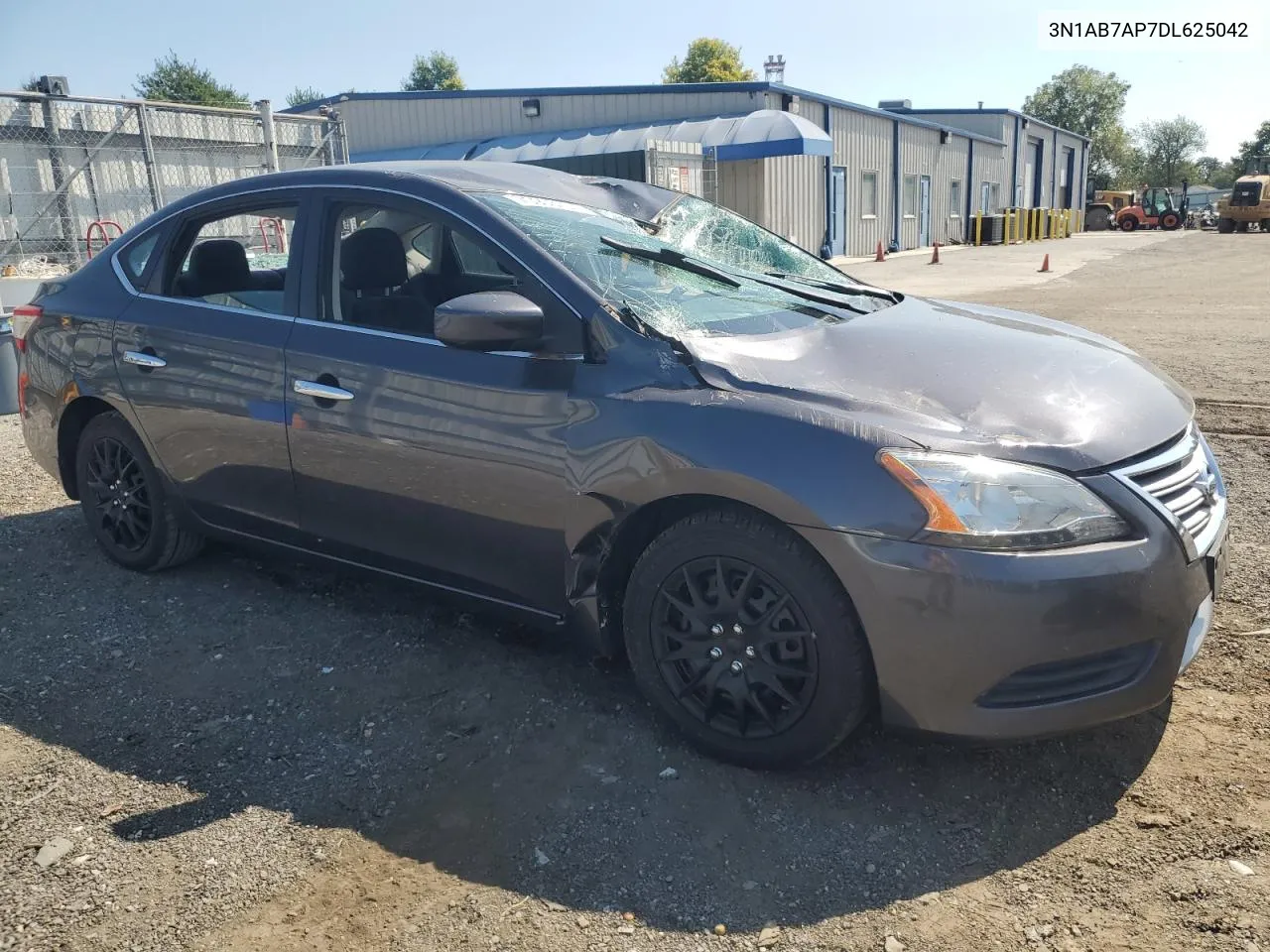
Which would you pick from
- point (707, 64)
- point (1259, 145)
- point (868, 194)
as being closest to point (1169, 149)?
point (1259, 145)

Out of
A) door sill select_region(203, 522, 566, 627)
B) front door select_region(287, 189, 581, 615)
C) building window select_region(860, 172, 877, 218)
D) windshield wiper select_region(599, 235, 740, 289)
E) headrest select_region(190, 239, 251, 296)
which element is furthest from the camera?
building window select_region(860, 172, 877, 218)

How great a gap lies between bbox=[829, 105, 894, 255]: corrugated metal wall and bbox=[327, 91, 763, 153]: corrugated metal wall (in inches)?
191

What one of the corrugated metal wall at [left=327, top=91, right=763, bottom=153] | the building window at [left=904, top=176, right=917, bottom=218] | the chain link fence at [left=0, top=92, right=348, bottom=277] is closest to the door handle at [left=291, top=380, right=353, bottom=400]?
the chain link fence at [left=0, top=92, right=348, bottom=277]

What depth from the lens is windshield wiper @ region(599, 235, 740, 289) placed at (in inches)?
129

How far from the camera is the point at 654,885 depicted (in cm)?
237

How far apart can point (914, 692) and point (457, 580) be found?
1518 millimetres

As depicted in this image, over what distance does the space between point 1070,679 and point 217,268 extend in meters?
3.42

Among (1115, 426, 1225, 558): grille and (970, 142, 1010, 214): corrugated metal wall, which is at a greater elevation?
(970, 142, 1010, 214): corrugated metal wall

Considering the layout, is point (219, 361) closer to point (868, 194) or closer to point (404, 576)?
point (404, 576)

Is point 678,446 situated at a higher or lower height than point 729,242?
lower

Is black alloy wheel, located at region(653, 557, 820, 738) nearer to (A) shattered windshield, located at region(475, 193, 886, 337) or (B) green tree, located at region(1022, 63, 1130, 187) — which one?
(A) shattered windshield, located at region(475, 193, 886, 337)

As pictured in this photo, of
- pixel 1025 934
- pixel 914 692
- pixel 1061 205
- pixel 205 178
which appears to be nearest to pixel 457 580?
pixel 914 692

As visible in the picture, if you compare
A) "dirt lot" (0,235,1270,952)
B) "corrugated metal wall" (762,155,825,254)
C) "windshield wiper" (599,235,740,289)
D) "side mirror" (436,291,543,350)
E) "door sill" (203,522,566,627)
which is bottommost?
"dirt lot" (0,235,1270,952)

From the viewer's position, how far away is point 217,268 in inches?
156
